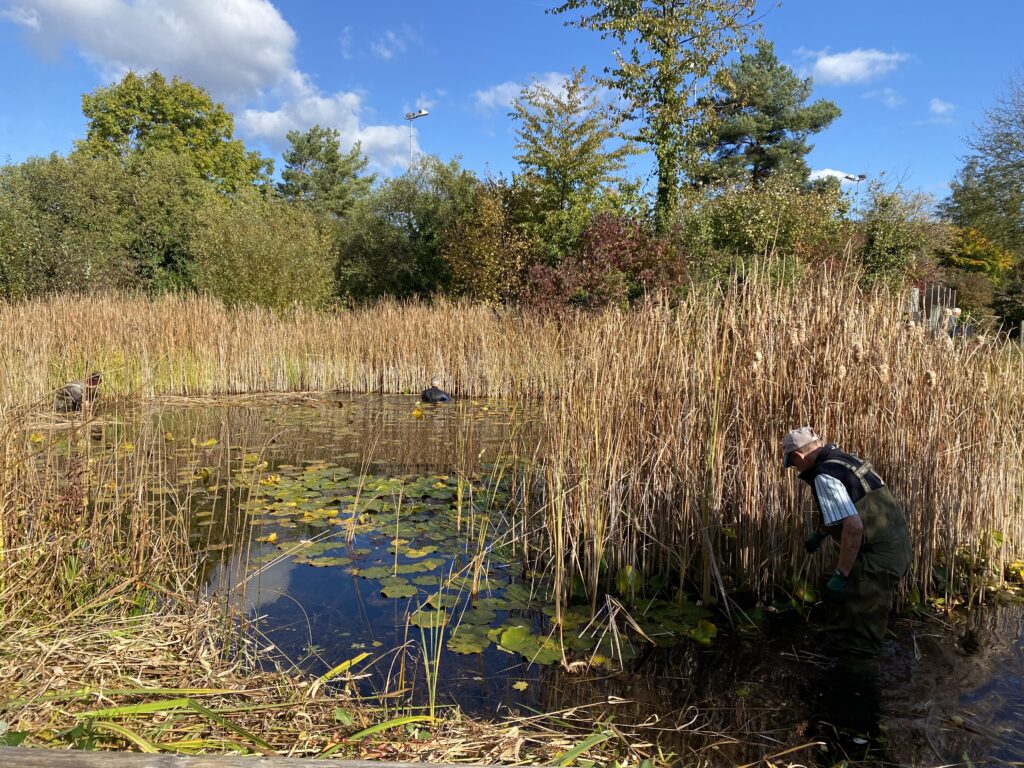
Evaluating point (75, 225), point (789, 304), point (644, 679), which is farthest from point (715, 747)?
point (75, 225)

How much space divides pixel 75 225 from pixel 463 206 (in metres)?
12.8

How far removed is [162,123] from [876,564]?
131 feet

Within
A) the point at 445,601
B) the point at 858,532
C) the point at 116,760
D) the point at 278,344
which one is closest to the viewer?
the point at 116,760

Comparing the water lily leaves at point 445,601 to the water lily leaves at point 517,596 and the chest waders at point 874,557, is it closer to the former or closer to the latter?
the water lily leaves at point 517,596

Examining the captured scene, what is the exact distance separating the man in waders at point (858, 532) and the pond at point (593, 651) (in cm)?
27

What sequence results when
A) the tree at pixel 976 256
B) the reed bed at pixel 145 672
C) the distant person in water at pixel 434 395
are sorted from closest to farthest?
the reed bed at pixel 145 672 → the distant person in water at pixel 434 395 → the tree at pixel 976 256

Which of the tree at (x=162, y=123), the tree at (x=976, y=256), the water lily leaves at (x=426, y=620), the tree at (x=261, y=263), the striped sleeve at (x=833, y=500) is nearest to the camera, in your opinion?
the striped sleeve at (x=833, y=500)

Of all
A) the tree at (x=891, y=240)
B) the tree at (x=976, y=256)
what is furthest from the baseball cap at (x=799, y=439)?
the tree at (x=976, y=256)

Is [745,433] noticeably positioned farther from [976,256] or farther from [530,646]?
[976,256]

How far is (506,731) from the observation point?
2.52m

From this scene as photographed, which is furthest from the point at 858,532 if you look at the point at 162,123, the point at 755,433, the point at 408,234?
the point at 162,123

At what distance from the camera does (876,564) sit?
3320mm

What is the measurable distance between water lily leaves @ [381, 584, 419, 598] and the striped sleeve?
2.39 m

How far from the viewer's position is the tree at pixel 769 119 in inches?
1314
